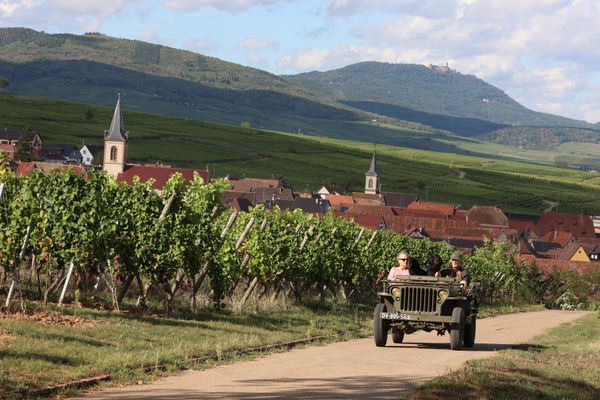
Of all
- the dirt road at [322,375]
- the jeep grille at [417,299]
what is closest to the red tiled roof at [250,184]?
the jeep grille at [417,299]

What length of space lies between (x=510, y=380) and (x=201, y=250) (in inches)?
424

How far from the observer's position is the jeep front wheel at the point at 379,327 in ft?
74.1

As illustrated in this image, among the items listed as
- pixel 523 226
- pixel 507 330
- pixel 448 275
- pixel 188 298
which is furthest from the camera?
pixel 523 226

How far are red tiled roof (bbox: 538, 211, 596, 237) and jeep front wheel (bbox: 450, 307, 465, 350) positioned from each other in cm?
14998

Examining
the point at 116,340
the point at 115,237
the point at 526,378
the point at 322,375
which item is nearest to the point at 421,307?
the point at 526,378

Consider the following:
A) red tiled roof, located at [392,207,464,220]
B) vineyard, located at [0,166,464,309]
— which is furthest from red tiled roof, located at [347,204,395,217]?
vineyard, located at [0,166,464,309]

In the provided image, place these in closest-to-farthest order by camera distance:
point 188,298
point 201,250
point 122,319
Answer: point 122,319 < point 201,250 < point 188,298

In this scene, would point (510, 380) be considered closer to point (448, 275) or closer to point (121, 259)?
point (448, 275)

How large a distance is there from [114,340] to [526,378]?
674 centimetres

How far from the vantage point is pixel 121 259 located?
24.2 m

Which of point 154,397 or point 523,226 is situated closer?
point 154,397

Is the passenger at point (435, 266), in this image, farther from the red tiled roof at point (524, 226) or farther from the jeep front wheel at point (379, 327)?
the red tiled roof at point (524, 226)

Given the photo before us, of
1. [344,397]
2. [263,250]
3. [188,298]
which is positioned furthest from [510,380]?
[263,250]

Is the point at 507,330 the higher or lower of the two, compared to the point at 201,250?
lower
